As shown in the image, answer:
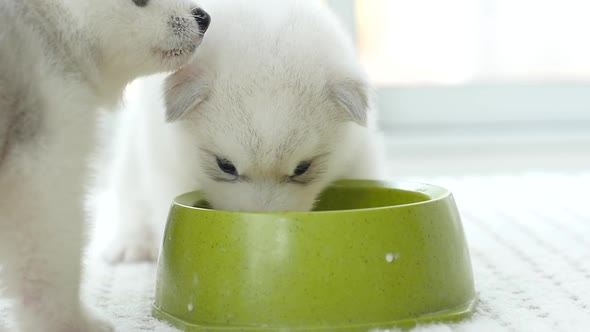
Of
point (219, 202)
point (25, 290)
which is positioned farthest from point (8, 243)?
point (219, 202)

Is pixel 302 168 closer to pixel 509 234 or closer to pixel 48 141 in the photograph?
pixel 48 141

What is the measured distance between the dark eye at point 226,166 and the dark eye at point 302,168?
0.42ft

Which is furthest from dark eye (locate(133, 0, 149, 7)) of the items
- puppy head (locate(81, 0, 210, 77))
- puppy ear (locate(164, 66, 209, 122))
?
puppy ear (locate(164, 66, 209, 122))

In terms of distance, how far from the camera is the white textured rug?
161cm

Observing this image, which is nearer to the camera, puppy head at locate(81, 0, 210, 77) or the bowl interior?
puppy head at locate(81, 0, 210, 77)

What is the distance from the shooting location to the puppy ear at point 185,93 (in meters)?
1.77

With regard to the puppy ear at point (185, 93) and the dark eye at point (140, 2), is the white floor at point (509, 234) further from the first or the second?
the dark eye at point (140, 2)

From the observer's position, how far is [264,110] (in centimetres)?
170

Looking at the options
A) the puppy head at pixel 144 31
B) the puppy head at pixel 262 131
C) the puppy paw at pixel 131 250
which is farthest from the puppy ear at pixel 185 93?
the puppy paw at pixel 131 250

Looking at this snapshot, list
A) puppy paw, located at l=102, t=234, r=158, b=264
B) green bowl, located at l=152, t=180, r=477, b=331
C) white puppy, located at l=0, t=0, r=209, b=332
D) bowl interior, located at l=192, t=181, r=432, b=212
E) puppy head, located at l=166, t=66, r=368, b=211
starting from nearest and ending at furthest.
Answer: white puppy, located at l=0, t=0, r=209, b=332 → green bowl, located at l=152, t=180, r=477, b=331 → puppy head, located at l=166, t=66, r=368, b=211 → bowl interior, located at l=192, t=181, r=432, b=212 → puppy paw, located at l=102, t=234, r=158, b=264

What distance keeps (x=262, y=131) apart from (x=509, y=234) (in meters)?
1.03

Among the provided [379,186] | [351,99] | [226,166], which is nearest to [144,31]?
[226,166]

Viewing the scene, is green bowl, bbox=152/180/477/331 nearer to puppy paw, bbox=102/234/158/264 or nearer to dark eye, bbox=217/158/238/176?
dark eye, bbox=217/158/238/176

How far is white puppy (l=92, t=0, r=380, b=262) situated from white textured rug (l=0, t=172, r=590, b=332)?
26cm
